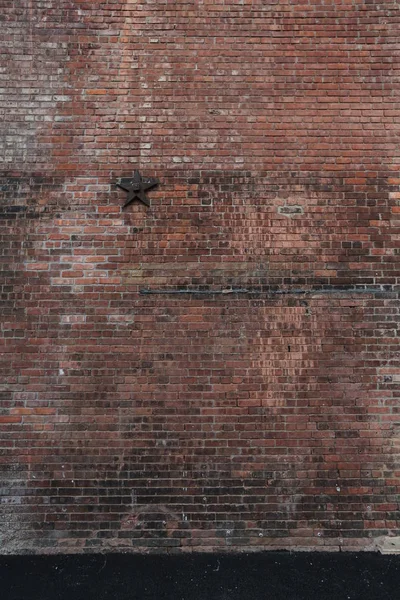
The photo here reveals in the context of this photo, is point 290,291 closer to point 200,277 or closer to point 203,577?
point 200,277

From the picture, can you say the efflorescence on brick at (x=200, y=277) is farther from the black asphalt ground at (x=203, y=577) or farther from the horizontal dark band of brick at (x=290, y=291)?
the black asphalt ground at (x=203, y=577)

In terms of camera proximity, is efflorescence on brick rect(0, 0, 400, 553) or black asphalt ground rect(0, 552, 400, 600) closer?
black asphalt ground rect(0, 552, 400, 600)

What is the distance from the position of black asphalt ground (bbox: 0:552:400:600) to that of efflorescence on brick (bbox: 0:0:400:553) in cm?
14

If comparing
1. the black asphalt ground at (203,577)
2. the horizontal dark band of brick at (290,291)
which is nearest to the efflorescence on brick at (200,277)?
the horizontal dark band of brick at (290,291)

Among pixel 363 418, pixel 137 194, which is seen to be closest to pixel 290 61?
pixel 137 194

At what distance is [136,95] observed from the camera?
15.6ft

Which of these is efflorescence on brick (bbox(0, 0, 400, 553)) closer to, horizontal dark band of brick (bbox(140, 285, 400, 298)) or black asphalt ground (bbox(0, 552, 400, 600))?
horizontal dark band of brick (bbox(140, 285, 400, 298))

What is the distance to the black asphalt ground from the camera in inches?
155

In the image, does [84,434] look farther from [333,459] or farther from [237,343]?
[333,459]

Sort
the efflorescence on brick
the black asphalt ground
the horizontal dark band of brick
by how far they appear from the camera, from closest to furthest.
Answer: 1. the black asphalt ground
2. the efflorescence on brick
3. the horizontal dark band of brick

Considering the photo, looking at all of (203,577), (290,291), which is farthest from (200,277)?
(203,577)

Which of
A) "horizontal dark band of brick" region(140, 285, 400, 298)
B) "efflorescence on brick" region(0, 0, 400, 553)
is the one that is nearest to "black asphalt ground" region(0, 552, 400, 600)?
"efflorescence on brick" region(0, 0, 400, 553)

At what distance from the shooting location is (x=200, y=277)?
15.1 feet

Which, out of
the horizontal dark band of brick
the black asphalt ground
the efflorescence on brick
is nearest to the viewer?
the black asphalt ground
